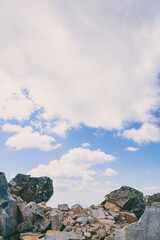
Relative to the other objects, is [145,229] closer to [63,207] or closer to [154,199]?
[63,207]

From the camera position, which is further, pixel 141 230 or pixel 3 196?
pixel 3 196

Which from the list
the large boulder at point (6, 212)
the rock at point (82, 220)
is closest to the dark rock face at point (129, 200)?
the rock at point (82, 220)

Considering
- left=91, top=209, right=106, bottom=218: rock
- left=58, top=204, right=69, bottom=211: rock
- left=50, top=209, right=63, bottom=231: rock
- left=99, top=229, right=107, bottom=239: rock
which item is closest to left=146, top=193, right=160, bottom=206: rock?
left=91, top=209, right=106, bottom=218: rock

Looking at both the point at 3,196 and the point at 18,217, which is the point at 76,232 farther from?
the point at 3,196

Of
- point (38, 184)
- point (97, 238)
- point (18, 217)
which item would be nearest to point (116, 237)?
point (97, 238)

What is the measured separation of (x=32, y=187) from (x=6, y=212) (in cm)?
715

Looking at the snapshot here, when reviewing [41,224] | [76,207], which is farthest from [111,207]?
[41,224]

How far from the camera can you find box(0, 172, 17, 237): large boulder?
9.50 meters

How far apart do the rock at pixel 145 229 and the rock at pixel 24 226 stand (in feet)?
14.4

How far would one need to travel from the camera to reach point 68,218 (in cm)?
1147

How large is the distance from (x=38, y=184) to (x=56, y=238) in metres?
8.14

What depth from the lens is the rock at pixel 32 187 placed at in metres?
16.6

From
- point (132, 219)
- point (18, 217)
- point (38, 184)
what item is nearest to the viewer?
point (18, 217)

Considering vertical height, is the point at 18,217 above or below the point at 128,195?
below
